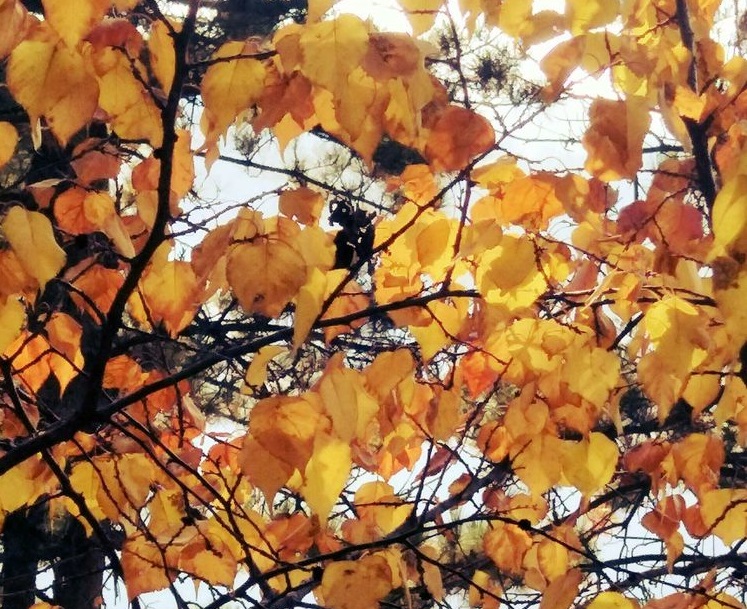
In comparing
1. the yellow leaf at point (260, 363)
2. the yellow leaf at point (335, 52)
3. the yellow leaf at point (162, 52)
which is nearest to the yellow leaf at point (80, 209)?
the yellow leaf at point (162, 52)

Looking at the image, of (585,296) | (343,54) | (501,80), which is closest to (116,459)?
(585,296)

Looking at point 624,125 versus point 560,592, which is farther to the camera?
point 560,592

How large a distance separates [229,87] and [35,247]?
0.37 metres

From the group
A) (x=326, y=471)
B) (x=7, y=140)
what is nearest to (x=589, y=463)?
(x=326, y=471)

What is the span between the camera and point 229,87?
4.33 feet

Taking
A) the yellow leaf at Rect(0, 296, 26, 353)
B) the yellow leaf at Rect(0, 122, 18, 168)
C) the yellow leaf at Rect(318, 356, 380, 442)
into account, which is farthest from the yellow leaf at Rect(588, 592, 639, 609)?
the yellow leaf at Rect(0, 122, 18, 168)

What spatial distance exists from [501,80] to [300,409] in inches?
163

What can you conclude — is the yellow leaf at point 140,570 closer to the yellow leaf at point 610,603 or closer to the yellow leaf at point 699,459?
the yellow leaf at point 610,603

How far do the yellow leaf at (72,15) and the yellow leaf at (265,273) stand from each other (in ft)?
1.31

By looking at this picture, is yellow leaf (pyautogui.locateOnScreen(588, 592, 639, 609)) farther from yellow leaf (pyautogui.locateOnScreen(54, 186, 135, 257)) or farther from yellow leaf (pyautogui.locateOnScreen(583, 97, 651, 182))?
yellow leaf (pyautogui.locateOnScreen(54, 186, 135, 257))

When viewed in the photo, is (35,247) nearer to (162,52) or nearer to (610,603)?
(162,52)

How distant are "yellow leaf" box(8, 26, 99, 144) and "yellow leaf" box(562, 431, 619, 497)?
1294mm

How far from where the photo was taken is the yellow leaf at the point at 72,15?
43.7 inches

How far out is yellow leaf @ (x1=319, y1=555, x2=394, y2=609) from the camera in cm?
168
